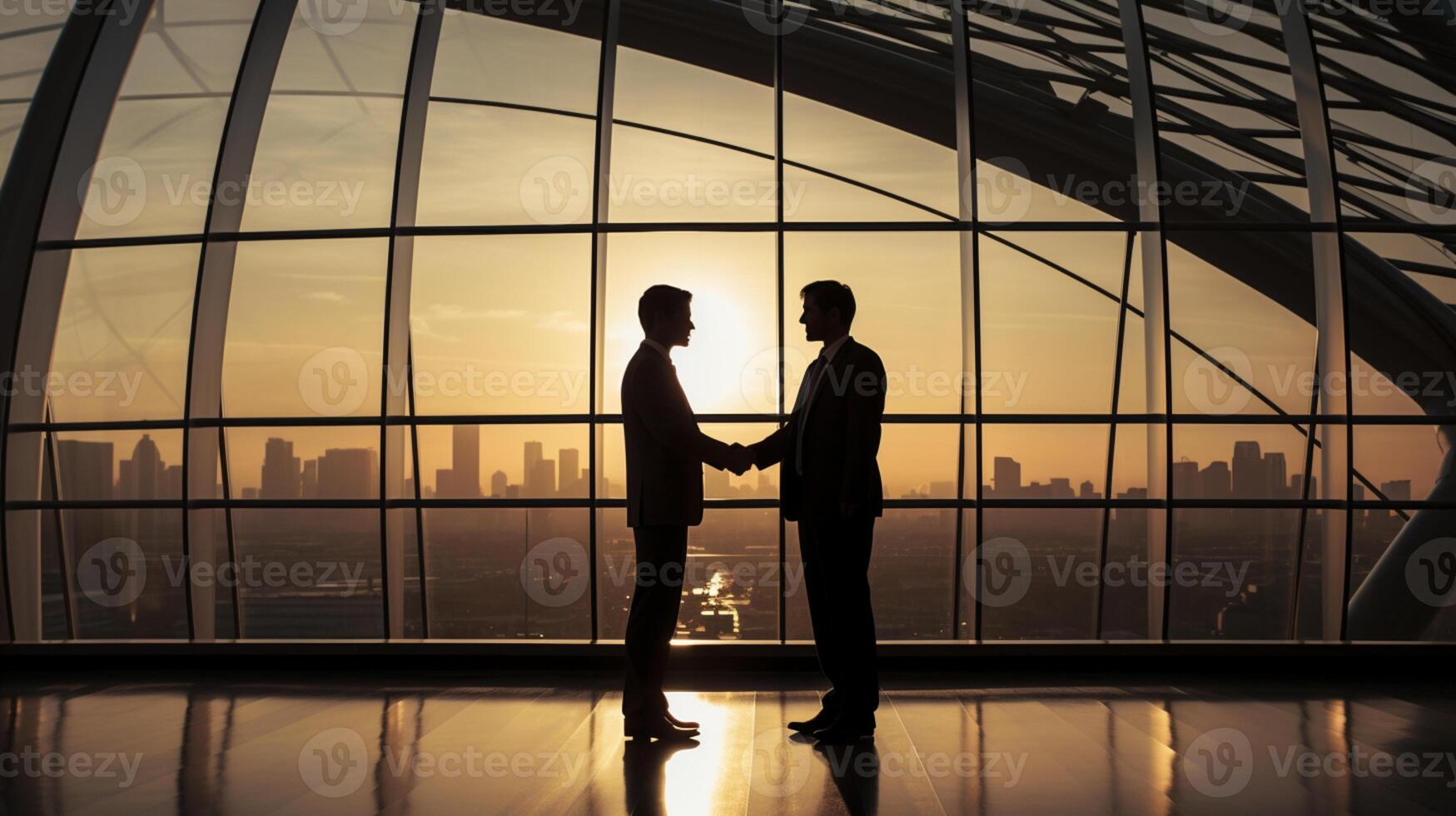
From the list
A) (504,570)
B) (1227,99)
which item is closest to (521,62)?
(504,570)

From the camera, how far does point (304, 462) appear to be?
8164 millimetres

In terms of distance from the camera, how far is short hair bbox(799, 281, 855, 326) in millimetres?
5516

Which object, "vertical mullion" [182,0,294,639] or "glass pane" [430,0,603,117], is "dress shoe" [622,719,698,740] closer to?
"vertical mullion" [182,0,294,639]

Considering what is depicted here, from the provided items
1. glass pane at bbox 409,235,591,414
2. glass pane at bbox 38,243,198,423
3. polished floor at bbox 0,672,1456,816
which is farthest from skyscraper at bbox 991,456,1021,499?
glass pane at bbox 38,243,198,423

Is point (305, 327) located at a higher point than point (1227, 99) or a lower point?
lower

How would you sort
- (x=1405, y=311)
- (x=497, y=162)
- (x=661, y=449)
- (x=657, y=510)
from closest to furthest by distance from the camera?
1. (x=657, y=510)
2. (x=661, y=449)
3. (x=497, y=162)
4. (x=1405, y=311)

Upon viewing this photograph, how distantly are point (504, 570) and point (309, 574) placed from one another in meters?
1.48

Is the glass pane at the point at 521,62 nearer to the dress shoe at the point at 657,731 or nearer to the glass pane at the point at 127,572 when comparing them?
the glass pane at the point at 127,572

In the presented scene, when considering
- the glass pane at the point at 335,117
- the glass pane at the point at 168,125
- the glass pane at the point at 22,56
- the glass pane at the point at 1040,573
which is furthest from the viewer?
the glass pane at the point at 22,56

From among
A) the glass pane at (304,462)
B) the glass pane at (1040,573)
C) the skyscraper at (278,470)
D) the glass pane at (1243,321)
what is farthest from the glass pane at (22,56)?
the glass pane at (1243,321)

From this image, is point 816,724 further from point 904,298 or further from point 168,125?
point 168,125

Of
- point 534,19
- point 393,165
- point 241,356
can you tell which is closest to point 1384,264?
point 534,19

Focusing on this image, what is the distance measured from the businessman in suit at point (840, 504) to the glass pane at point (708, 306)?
2.32m

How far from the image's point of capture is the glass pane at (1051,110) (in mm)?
8766
